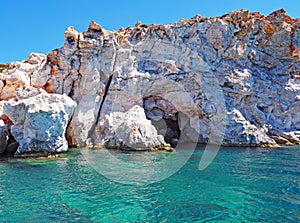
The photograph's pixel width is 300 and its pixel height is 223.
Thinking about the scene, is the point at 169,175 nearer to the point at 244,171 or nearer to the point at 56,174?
the point at 244,171

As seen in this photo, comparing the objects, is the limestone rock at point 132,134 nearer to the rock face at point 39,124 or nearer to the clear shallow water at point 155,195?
the rock face at point 39,124

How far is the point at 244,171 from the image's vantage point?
603 inches

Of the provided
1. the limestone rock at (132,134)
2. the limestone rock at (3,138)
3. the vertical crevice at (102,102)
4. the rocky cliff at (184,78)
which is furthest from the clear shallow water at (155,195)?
the rocky cliff at (184,78)

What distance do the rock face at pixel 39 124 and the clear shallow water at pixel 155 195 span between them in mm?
3121

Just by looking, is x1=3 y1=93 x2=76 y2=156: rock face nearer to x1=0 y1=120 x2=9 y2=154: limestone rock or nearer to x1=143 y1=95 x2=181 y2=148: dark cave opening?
x1=0 y1=120 x2=9 y2=154: limestone rock

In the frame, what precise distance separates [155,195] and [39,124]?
42.5 ft

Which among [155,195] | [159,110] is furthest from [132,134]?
[155,195]

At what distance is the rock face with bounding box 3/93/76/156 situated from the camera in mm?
19609

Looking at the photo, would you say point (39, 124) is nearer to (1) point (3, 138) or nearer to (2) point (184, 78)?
(1) point (3, 138)

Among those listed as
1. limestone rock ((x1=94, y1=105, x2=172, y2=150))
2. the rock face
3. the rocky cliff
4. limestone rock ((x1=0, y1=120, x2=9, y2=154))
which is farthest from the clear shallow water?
the rocky cliff

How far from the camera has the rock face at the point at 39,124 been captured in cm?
1961

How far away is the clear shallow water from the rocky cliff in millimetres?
10548

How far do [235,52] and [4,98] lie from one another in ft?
89.4

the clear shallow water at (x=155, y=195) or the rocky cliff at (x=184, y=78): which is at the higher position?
the rocky cliff at (x=184, y=78)
